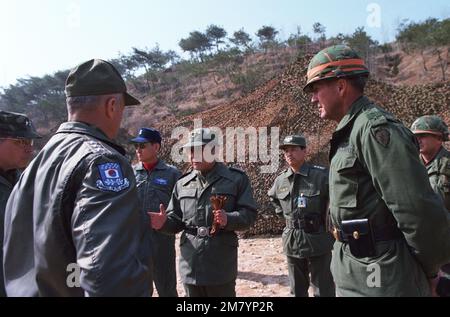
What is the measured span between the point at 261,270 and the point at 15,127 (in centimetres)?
476

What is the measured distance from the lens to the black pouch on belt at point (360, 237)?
1895 millimetres

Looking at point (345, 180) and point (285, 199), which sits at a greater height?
point (345, 180)

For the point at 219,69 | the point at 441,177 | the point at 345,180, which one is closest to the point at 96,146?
the point at 345,180

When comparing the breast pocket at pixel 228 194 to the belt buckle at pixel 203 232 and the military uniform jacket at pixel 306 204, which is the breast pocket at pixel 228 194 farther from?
the military uniform jacket at pixel 306 204

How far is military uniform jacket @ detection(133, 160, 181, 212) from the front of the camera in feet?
14.3

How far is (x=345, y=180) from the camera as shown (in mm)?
1974

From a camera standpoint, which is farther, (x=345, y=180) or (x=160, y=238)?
(x=160, y=238)

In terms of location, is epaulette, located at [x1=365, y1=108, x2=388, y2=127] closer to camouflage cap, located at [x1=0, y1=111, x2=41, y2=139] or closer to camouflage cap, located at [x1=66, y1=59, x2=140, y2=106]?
camouflage cap, located at [x1=66, y1=59, x2=140, y2=106]

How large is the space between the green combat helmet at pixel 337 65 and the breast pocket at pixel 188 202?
5.33 ft

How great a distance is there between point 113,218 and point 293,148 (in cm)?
341

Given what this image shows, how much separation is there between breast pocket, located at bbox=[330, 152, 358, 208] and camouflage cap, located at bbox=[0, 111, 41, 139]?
226cm

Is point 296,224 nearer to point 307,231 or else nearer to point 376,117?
point 307,231
